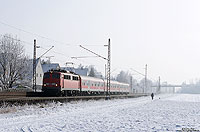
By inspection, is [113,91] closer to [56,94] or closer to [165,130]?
[56,94]

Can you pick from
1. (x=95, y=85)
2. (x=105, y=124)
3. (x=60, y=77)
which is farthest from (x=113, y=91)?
(x=105, y=124)

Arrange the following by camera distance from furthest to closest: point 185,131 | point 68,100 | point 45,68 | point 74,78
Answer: point 45,68 → point 74,78 → point 68,100 → point 185,131

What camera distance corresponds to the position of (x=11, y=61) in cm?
5159

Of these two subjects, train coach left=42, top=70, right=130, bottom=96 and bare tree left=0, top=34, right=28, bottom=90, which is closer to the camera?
train coach left=42, top=70, right=130, bottom=96

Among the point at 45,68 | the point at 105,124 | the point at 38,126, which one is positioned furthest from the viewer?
the point at 45,68

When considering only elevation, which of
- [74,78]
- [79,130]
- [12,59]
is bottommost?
[79,130]

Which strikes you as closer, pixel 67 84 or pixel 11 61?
pixel 67 84

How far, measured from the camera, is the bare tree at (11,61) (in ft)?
165

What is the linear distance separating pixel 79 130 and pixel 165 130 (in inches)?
155

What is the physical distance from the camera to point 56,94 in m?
35.9

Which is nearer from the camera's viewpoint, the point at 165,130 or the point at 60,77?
the point at 165,130

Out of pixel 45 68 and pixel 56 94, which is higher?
pixel 45 68

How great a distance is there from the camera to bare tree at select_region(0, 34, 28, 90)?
165 ft

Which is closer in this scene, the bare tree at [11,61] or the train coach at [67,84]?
the train coach at [67,84]
